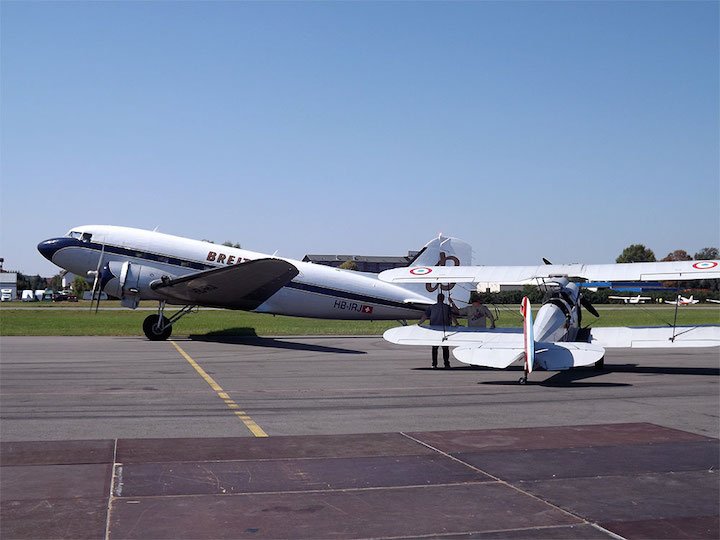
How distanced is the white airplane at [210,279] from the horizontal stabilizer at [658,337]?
33.5 feet

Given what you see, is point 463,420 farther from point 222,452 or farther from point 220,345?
point 220,345

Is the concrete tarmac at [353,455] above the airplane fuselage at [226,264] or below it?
below

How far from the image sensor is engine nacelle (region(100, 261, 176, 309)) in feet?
100.0

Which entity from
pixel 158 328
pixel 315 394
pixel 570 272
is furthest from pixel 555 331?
pixel 158 328

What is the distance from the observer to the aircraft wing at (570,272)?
18.0m

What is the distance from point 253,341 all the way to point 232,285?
3.13m

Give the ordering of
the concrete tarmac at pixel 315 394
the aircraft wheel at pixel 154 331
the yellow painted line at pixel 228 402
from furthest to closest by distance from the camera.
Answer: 1. the aircraft wheel at pixel 154 331
2. the concrete tarmac at pixel 315 394
3. the yellow painted line at pixel 228 402

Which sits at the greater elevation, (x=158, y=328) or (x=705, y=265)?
(x=705, y=265)

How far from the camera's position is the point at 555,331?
18969 mm

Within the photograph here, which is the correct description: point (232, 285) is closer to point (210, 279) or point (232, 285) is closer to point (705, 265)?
point (210, 279)

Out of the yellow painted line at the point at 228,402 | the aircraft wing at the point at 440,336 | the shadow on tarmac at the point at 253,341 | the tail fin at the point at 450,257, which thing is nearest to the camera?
the yellow painted line at the point at 228,402

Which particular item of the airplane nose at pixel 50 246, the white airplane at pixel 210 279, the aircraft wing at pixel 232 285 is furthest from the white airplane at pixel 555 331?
the airplane nose at pixel 50 246

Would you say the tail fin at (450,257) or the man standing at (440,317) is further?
the tail fin at (450,257)

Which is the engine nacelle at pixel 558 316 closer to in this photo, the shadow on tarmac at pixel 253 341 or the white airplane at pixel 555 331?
the white airplane at pixel 555 331
